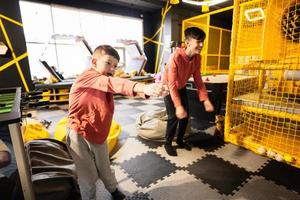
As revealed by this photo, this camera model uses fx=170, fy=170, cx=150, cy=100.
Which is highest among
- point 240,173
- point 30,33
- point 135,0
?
point 135,0

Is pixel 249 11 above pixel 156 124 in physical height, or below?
above

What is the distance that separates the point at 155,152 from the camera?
2143 millimetres

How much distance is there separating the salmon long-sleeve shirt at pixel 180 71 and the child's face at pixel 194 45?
0.27 feet

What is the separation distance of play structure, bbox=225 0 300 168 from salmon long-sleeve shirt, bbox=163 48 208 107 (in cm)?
35

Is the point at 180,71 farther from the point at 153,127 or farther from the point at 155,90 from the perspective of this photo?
the point at 155,90

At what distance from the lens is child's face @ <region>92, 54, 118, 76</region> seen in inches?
42.0

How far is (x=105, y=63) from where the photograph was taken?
107cm

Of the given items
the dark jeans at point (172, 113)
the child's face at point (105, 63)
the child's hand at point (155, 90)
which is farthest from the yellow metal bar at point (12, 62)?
the child's hand at point (155, 90)

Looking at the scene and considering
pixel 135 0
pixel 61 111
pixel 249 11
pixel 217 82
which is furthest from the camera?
pixel 135 0

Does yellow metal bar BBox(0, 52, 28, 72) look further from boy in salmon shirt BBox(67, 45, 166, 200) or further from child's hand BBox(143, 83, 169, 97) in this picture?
child's hand BBox(143, 83, 169, 97)


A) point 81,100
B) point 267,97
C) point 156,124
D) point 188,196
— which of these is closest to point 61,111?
point 156,124

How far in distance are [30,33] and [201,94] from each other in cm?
542

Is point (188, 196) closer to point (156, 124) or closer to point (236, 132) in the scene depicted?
point (236, 132)

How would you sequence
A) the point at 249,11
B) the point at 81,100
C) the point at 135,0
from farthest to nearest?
1. the point at 135,0
2. the point at 249,11
3. the point at 81,100
